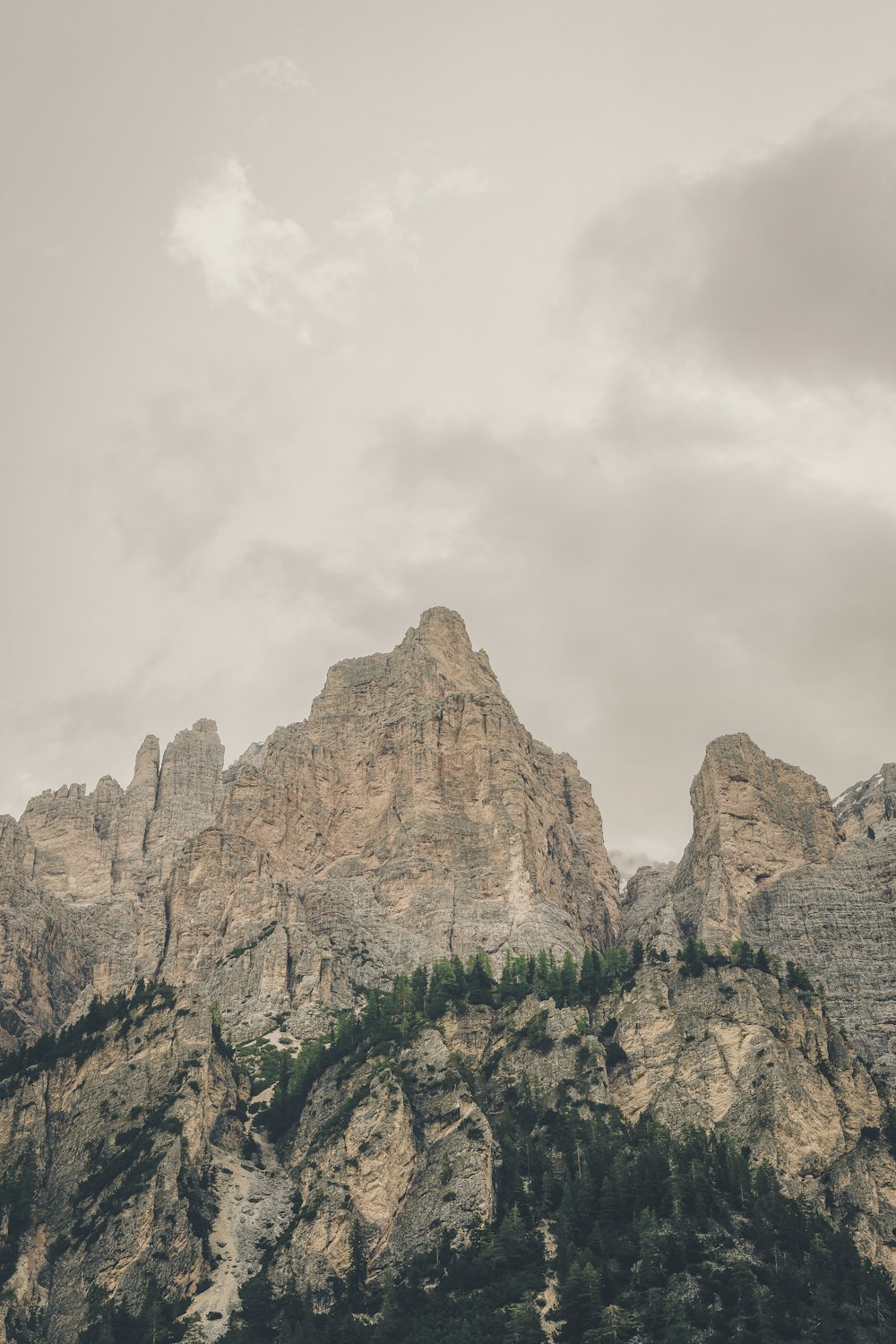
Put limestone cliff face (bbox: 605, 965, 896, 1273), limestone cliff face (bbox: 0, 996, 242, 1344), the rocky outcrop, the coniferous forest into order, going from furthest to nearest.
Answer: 1. limestone cliff face (bbox: 605, 965, 896, 1273)
2. the rocky outcrop
3. limestone cliff face (bbox: 0, 996, 242, 1344)
4. the coniferous forest

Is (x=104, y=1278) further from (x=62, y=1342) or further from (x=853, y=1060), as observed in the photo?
(x=853, y=1060)

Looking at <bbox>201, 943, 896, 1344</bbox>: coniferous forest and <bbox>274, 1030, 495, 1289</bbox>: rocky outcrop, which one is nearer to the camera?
<bbox>201, 943, 896, 1344</bbox>: coniferous forest

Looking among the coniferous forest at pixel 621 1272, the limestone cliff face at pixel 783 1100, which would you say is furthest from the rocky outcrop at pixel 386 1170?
the limestone cliff face at pixel 783 1100

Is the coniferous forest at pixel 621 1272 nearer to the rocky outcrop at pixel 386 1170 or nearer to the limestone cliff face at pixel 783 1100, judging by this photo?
the rocky outcrop at pixel 386 1170

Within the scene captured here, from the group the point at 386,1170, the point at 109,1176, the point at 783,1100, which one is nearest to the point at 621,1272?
the point at 386,1170

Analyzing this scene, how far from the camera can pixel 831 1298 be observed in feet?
493

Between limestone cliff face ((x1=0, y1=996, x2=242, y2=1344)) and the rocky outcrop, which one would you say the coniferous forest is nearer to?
the rocky outcrop

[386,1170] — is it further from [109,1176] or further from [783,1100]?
[783,1100]

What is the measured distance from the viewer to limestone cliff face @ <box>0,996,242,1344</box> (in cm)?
16650

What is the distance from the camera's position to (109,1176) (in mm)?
181125

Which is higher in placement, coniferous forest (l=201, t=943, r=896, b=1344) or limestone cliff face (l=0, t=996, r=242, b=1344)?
limestone cliff face (l=0, t=996, r=242, b=1344)

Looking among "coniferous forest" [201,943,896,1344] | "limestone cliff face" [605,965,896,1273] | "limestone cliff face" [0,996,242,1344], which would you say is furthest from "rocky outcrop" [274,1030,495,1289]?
"limestone cliff face" [605,965,896,1273]

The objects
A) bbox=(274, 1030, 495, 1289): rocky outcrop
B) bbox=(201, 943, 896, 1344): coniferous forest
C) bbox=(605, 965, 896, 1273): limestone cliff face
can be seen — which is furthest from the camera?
bbox=(605, 965, 896, 1273): limestone cliff face

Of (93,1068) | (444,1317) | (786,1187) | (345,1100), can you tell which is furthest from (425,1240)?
(93,1068)
